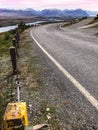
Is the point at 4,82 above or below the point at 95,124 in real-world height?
below

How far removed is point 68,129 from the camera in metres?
4.49

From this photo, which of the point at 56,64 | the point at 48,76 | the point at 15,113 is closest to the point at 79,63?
the point at 56,64

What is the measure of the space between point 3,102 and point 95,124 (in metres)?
2.45

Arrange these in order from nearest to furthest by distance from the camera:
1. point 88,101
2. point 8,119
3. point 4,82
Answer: point 8,119 < point 88,101 < point 4,82

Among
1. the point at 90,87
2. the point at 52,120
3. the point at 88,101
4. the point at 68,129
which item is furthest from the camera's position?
the point at 90,87

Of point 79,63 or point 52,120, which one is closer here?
point 52,120

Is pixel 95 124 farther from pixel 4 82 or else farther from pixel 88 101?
pixel 4 82

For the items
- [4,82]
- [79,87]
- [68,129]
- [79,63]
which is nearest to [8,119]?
[68,129]

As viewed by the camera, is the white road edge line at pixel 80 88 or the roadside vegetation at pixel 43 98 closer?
the roadside vegetation at pixel 43 98

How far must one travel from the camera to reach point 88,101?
5.57 metres

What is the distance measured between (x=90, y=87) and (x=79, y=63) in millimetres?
3287

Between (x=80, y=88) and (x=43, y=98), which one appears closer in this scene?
(x=43, y=98)

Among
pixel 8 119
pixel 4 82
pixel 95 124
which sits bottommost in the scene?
pixel 4 82

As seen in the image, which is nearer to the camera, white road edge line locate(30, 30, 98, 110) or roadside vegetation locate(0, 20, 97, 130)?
roadside vegetation locate(0, 20, 97, 130)
